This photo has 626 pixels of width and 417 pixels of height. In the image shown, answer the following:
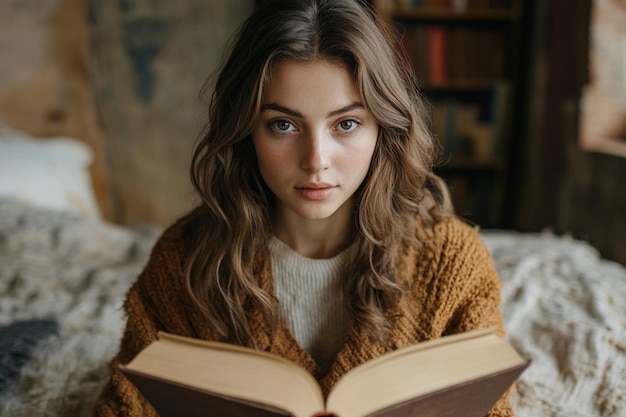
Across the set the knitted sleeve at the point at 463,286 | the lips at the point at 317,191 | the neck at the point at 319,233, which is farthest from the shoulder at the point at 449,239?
the lips at the point at 317,191

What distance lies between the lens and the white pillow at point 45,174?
2094 millimetres

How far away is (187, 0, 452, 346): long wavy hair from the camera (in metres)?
0.85

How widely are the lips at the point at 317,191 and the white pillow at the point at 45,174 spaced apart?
155cm

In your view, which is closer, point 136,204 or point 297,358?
point 297,358

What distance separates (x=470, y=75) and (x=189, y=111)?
1.54 m

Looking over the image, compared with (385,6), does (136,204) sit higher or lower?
lower

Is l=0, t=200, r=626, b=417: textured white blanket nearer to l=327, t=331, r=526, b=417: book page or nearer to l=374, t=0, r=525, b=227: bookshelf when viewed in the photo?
l=327, t=331, r=526, b=417: book page

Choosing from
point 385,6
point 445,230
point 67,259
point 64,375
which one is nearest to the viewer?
point 445,230

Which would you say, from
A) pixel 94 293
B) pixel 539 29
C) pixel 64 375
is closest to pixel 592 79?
pixel 539 29

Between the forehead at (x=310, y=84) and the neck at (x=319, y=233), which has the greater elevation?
the forehead at (x=310, y=84)

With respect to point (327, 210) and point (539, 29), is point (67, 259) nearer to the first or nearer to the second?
point (327, 210)

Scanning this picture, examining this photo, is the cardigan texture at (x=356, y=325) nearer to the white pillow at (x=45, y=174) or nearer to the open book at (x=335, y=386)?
the open book at (x=335, y=386)

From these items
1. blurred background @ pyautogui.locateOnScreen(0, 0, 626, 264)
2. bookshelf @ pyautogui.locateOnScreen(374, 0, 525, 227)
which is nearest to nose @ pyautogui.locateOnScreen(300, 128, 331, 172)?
blurred background @ pyautogui.locateOnScreen(0, 0, 626, 264)

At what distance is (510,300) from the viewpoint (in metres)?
1.36
